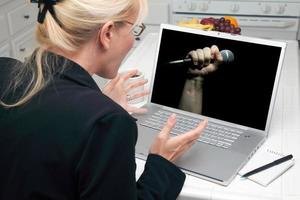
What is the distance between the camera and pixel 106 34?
847 millimetres

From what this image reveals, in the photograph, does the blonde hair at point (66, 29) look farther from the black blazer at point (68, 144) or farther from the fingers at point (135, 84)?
the fingers at point (135, 84)

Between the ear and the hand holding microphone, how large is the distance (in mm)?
429

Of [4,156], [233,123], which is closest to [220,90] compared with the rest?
[233,123]

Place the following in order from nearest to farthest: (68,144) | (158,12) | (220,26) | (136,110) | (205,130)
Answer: (68,144), (205,130), (136,110), (220,26), (158,12)

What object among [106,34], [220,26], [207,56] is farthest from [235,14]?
[106,34]

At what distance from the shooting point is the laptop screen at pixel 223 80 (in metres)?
1.15

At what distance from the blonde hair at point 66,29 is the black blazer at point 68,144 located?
0.03 m

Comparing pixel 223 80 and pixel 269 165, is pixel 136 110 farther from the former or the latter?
pixel 269 165

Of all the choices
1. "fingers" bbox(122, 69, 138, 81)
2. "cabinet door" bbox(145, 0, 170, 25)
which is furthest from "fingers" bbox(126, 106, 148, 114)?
"cabinet door" bbox(145, 0, 170, 25)

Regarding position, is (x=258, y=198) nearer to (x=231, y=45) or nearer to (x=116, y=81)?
(x=231, y=45)

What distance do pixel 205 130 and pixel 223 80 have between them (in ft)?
0.52

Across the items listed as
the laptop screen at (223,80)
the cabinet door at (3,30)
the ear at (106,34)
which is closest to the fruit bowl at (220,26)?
the laptop screen at (223,80)

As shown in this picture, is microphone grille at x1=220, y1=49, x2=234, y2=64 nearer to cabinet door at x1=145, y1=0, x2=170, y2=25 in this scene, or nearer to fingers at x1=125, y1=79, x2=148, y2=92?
fingers at x1=125, y1=79, x2=148, y2=92

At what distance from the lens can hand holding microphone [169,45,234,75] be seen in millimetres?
1195
